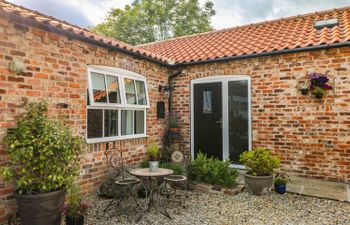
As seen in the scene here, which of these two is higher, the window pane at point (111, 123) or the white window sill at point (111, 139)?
the window pane at point (111, 123)

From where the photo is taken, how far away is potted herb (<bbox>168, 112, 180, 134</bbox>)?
745 centimetres

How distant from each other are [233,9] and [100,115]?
10794mm

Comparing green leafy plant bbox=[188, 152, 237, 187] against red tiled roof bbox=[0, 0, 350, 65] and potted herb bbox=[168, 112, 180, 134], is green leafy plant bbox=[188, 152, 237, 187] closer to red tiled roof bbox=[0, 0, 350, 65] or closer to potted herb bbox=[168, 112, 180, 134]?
potted herb bbox=[168, 112, 180, 134]

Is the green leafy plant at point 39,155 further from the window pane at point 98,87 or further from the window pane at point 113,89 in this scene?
the window pane at point 113,89

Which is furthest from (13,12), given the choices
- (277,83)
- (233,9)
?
(233,9)

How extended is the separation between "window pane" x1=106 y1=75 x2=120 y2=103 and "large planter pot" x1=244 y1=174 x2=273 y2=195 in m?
3.27

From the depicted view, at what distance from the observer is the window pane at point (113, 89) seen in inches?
219

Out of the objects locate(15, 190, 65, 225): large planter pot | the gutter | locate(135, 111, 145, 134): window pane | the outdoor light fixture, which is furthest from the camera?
the outdoor light fixture

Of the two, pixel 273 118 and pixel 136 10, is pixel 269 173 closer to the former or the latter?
pixel 273 118

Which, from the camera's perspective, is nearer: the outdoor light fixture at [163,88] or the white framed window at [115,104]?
the white framed window at [115,104]

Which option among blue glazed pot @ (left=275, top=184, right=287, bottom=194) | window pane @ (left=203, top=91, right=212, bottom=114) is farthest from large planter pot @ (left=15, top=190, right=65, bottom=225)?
window pane @ (left=203, top=91, right=212, bottom=114)

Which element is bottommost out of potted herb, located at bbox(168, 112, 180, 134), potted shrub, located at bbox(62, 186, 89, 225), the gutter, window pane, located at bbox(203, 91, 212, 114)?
potted shrub, located at bbox(62, 186, 89, 225)

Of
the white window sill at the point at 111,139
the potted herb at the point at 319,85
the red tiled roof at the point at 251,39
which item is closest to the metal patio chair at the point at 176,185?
the white window sill at the point at 111,139

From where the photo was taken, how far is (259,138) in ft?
Answer: 21.6
